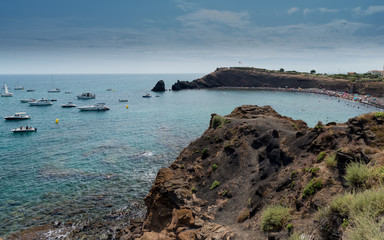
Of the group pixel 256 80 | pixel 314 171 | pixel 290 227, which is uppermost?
pixel 256 80

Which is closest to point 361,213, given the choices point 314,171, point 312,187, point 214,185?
point 312,187

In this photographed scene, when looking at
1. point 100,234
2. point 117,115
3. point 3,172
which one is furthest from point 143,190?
point 117,115

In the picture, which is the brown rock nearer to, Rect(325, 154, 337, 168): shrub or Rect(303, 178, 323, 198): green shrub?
Rect(303, 178, 323, 198): green shrub

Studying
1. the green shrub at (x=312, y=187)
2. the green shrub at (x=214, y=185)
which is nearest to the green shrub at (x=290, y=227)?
the green shrub at (x=312, y=187)

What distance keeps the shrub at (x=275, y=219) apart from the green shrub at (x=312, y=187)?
1724 millimetres

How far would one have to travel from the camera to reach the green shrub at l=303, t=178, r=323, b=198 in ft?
49.9

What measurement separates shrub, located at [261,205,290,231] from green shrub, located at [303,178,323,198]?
5.66ft

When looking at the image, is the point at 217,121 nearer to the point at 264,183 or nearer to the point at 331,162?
the point at 264,183

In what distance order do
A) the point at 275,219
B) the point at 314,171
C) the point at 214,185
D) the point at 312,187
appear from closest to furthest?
the point at 275,219 < the point at 312,187 < the point at 314,171 < the point at 214,185

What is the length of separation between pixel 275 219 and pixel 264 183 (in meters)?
5.90

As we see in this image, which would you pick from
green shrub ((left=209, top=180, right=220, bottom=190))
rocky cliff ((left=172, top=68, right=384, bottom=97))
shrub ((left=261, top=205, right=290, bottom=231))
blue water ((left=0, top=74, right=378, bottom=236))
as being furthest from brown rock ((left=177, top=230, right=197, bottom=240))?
rocky cliff ((left=172, top=68, right=384, bottom=97))

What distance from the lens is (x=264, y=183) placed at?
20.2 m

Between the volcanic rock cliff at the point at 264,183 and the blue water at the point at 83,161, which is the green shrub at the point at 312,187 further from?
→ the blue water at the point at 83,161

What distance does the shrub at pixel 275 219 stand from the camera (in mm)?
14305
